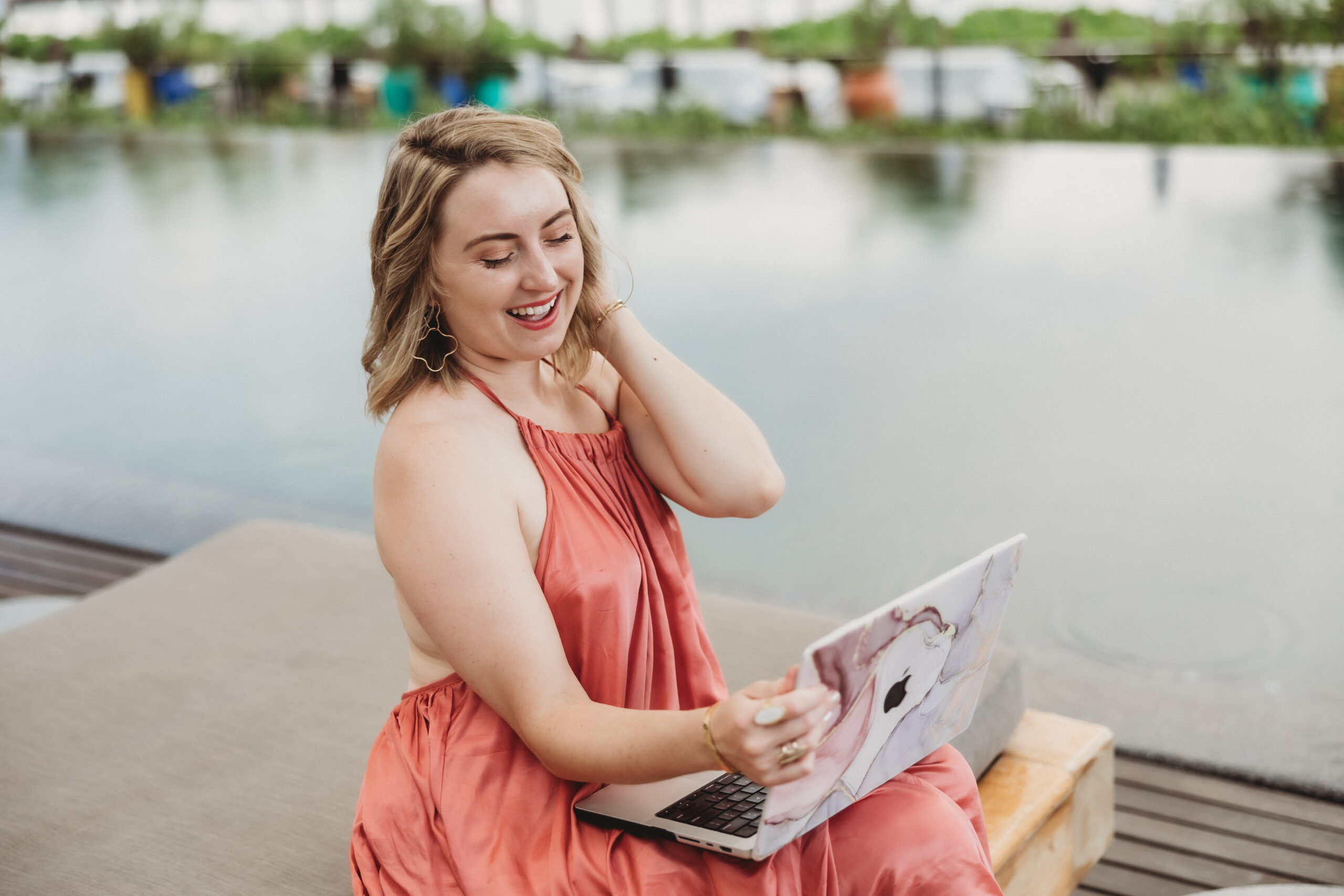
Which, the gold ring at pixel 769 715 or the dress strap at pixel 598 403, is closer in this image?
the gold ring at pixel 769 715

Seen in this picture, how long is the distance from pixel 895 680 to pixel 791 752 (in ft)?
0.51

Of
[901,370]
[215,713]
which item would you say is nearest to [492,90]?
[901,370]

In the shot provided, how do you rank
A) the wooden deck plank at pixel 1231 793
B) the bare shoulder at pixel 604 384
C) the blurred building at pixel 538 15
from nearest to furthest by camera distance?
the bare shoulder at pixel 604 384 → the wooden deck plank at pixel 1231 793 → the blurred building at pixel 538 15

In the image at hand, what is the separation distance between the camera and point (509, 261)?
4.85 feet

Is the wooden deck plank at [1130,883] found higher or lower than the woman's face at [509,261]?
lower

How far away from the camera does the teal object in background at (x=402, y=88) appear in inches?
668

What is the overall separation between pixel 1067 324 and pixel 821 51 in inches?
440

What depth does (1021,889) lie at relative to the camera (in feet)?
6.33

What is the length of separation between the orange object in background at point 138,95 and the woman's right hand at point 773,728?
19204 millimetres

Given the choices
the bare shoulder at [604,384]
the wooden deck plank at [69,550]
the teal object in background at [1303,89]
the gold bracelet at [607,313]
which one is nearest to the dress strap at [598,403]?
the bare shoulder at [604,384]

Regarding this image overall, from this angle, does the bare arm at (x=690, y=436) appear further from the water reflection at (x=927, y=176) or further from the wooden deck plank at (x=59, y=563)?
the water reflection at (x=927, y=176)

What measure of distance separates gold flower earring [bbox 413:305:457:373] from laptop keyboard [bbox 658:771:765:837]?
566 mm

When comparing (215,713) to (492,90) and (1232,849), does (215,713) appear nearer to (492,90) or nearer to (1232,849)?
(1232,849)

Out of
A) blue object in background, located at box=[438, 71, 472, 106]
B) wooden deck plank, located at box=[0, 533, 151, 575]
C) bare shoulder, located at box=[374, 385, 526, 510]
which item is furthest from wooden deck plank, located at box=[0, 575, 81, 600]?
blue object in background, located at box=[438, 71, 472, 106]
